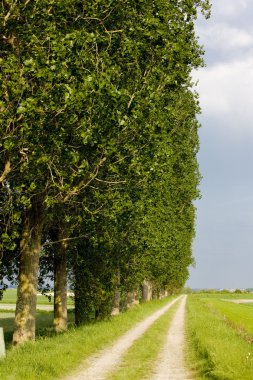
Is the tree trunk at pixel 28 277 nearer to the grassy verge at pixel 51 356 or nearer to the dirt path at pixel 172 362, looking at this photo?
the grassy verge at pixel 51 356

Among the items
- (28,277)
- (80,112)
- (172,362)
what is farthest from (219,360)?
(28,277)

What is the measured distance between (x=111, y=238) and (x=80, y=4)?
12.1 meters

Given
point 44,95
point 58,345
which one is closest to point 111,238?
point 58,345

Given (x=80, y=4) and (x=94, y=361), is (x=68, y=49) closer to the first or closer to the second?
(x=80, y=4)

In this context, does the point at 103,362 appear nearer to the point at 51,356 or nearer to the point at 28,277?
the point at 51,356

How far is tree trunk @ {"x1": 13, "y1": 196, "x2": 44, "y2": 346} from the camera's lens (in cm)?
1969

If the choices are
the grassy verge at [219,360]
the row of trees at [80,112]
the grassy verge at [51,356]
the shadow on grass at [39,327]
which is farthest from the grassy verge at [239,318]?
the row of trees at [80,112]

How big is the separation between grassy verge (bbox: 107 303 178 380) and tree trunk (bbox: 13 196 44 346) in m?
4.32

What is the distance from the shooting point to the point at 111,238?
1008 inches

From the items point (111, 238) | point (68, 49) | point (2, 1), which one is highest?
point (2, 1)

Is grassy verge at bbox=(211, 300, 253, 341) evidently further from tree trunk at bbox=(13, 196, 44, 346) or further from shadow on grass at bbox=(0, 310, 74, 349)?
tree trunk at bbox=(13, 196, 44, 346)

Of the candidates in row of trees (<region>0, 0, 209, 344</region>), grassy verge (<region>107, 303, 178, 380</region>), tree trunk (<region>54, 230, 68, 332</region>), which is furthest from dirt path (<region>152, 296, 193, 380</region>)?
tree trunk (<region>54, 230, 68, 332</region>)

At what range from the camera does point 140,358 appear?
16656mm

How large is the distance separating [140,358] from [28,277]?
6.01 metres
